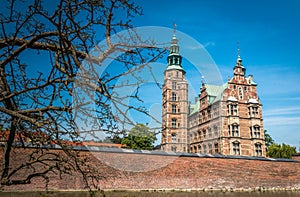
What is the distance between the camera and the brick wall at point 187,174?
12.9 m

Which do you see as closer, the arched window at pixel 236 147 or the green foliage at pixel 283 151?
the arched window at pixel 236 147

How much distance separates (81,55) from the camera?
8.26ft

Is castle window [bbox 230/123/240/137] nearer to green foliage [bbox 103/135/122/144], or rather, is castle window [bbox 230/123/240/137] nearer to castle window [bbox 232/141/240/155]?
castle window [bbox 232/141/240/155]

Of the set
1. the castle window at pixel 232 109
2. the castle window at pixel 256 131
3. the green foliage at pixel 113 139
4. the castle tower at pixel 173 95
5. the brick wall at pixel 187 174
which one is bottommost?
the brick wall at pixel 187 174

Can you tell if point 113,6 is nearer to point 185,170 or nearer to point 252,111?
point 185,170

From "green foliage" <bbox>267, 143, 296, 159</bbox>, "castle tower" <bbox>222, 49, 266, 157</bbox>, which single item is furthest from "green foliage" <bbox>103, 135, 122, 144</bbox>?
"green foliage" <bbox>267, 143, 296, 159</bbox>

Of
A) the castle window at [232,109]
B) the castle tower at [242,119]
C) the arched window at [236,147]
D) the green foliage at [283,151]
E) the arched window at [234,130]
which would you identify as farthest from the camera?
the green foliage at [283,151]

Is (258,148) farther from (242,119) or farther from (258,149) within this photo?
(242,119)

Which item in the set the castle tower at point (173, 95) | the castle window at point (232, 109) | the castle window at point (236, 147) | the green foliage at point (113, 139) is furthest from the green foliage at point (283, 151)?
the green foliage at point (113, 139)

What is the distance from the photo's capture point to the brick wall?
1288cm

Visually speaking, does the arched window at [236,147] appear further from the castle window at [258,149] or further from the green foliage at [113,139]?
the green foliage at [113,139]

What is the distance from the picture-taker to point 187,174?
15266 mm

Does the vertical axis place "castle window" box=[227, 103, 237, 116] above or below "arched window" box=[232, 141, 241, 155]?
above

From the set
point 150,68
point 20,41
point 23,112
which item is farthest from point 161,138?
point 20,41
